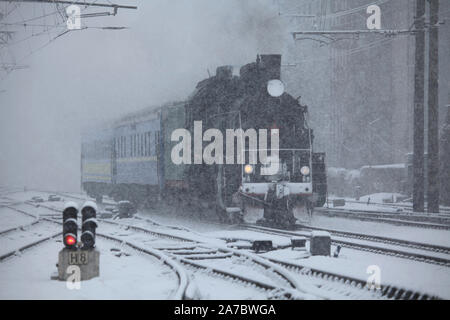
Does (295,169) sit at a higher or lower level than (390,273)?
higher

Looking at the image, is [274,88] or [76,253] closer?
[76,253]

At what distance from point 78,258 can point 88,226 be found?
496 millimetres

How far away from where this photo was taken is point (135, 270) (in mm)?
8477

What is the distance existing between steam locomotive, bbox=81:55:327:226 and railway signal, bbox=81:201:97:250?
5630 mm

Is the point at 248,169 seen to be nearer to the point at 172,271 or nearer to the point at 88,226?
the point at 172,271

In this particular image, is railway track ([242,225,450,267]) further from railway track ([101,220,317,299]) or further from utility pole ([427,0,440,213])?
utility pole ([427,0,440,213])

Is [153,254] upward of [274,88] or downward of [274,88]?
downward

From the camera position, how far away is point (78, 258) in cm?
770

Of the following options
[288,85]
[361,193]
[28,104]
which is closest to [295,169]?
[361,193]

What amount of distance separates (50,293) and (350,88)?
31.1 m

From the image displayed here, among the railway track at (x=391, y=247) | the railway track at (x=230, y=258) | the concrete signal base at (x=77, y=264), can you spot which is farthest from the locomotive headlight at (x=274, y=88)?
the concrete signal base at (x=77, y=264)

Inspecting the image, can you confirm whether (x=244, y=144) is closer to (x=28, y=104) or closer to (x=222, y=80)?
(x=222, y=80)

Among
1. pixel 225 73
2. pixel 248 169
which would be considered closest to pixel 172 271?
pixel 248 169
